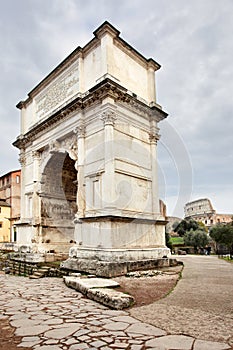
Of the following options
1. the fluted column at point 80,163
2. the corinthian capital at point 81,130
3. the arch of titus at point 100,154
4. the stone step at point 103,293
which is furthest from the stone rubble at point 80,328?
the corinthian capital at point 81,130

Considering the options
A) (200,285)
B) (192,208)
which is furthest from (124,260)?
(192,208)

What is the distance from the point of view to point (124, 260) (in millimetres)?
9164

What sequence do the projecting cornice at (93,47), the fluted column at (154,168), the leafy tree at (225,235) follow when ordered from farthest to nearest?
1. the leafy tree at (225,235)
2. the fluted column at (154,168)
3. the projecting cornice at (93,47)

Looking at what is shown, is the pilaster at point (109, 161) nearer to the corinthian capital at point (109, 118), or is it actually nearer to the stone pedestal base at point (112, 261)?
Result: the corinthian capital at point (109, 118)

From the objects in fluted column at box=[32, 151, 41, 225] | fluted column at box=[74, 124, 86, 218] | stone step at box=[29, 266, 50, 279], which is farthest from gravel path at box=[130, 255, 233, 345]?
fluted column at box=[32, 151, 41, 225]

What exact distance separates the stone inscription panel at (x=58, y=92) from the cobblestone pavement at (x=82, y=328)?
30.5 feet

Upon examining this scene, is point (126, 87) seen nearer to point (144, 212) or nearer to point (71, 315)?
point (144, 212)

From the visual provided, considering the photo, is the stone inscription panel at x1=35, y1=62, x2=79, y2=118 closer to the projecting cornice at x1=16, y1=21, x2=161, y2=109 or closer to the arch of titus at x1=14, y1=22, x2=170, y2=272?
the arch of titus at x1=14, y1=22, x2=170, y2=272

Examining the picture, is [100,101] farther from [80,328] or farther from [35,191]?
[80,328]

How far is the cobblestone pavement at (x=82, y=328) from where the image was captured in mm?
2967

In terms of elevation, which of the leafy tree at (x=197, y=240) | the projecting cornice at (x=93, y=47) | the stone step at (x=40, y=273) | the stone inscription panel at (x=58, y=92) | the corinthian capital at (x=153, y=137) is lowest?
the leafy tree at (x=197, y=240)

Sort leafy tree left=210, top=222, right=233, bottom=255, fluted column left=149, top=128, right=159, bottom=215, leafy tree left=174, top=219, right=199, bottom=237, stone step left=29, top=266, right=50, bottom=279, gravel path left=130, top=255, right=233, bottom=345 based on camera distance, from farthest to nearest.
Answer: leafy tree left=174, top=219, right=199, bottom=237, leafy tree left=210, top=222, right=233, bottom=255, fluted column left=149, top=128, right=159, bottom=215, stone step left=29, top=266, right=50, bottom=279, gravel path left=130, top=255, right=233, bottom=345

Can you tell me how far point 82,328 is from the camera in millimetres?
3568

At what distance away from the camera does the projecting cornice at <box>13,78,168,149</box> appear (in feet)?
33.8
